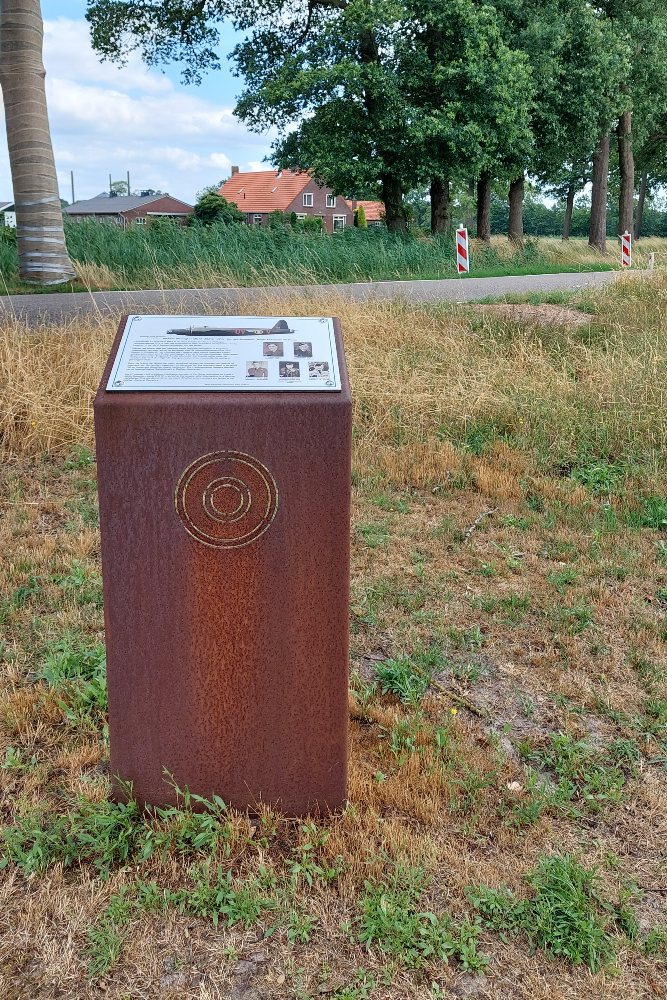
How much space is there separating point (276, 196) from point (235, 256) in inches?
2074

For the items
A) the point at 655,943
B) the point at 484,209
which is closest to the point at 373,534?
the point at 655,943

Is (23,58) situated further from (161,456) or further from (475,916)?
(475,916)

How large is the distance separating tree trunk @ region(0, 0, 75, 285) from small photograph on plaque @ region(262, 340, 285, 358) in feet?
35.4

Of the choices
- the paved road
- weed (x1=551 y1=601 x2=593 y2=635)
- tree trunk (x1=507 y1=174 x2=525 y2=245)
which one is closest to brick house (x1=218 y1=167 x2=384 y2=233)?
tree trunk (x1=507 y1=174 x2=525 y2=245)

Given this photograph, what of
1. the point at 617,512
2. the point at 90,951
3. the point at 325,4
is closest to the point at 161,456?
the point at 90,951

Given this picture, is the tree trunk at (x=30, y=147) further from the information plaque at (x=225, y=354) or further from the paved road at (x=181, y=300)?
the information plaque at (x=225, y=354)

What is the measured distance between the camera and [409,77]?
2073cm

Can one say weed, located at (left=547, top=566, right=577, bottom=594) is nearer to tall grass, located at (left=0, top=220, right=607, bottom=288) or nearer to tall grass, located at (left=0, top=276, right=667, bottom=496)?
tall grass, located at (left=0, top=276, right=667, bottom=496)

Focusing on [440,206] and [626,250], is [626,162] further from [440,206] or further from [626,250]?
[440,206]

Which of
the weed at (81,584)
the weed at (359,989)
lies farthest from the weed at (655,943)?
the weed at (81,584)

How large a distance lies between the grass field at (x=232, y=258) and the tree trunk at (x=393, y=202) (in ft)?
6.15

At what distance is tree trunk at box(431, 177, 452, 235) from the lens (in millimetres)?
24016

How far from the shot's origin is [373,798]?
9.34 feet

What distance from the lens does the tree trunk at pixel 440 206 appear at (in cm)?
2402
